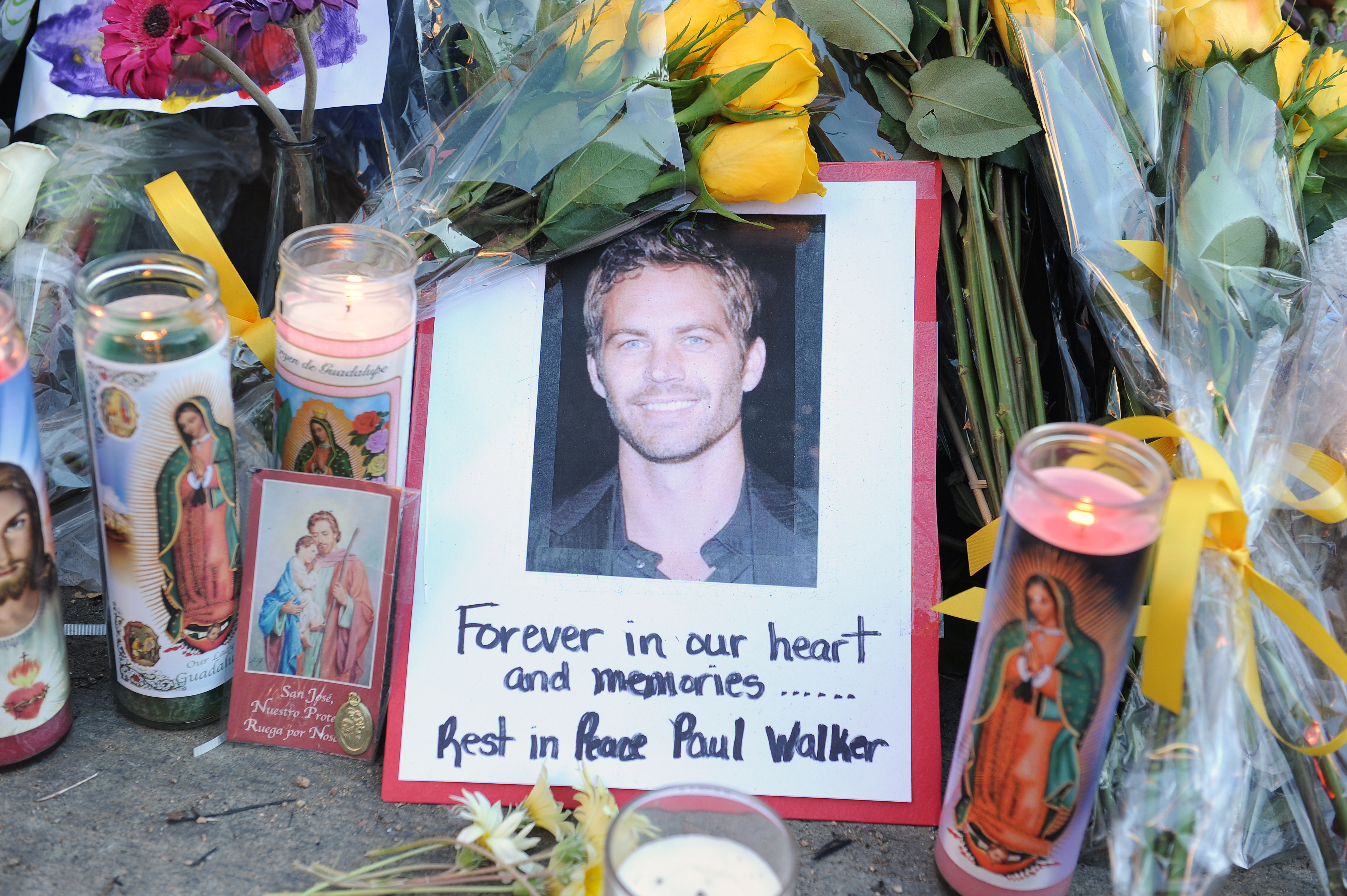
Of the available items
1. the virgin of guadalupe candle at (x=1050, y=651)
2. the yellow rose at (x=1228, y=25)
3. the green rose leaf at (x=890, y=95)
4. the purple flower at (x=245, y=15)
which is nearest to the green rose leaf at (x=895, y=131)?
the green rose leaf at (x=890, y=95)

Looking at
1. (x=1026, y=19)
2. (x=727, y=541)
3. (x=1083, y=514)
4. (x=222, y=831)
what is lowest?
(x=222, y=831)

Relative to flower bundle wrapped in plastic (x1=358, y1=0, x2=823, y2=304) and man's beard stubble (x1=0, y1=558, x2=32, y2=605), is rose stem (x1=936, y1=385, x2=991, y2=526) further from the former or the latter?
man's beard stubble (x1=0, y1=558, x2=32, y2=605)

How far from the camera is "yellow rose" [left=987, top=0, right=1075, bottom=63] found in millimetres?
785

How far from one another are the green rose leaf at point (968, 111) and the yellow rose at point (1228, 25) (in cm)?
14

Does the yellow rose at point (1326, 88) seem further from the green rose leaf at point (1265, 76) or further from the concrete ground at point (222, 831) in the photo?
the concrete ground at point (222, 831)

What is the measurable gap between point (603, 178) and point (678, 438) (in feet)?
0.64

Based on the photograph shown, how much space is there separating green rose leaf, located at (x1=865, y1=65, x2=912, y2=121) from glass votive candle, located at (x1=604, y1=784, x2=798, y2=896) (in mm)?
535

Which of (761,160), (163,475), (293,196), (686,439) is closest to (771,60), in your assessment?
(761,160)

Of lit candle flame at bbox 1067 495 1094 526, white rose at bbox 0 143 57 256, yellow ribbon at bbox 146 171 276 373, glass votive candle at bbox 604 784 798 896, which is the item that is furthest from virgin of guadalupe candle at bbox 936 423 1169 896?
white rose at bbox 0 143 57 256

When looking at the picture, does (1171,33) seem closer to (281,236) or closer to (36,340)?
(281,236)

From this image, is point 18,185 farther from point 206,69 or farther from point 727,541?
point 727,541

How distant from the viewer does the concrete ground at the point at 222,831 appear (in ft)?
2.07

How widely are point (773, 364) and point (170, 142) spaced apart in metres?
0.59

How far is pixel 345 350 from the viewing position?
0.67 meters
